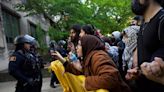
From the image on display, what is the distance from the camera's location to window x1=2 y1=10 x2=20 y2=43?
24.8m

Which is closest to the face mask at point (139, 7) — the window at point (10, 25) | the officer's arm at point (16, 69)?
the officer's arm at point (16, 69)

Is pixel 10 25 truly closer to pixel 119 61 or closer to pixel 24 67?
pixel 24 67

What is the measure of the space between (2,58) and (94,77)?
1904 centimetres

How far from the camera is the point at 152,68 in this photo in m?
2.06

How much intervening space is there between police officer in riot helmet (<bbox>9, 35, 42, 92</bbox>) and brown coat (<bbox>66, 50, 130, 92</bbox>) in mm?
2699

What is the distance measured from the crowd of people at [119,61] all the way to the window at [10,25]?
58.2 ft

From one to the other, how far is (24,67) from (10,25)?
19591mm

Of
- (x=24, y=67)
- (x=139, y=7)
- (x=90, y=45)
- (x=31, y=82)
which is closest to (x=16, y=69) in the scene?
(x=24, y=67)

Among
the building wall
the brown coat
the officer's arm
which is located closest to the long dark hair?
the brown coat

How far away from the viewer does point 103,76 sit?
Answer: 3.96 m

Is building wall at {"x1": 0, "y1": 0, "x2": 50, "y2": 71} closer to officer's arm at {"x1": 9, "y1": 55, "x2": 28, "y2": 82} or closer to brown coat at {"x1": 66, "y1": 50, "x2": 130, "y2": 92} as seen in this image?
officer's arm at {"x1": 9, "y1": 55, "x2": 28, "y2": 82}

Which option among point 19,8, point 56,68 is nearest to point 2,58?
point 19,8

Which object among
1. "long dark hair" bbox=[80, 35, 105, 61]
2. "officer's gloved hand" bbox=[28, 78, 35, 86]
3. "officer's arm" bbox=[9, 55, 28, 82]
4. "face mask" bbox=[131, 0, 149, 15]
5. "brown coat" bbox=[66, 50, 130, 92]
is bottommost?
"officer's gloved hand" bbox=[28, 78, 35, 86]

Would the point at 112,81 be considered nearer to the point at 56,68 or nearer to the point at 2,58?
the point at 56,68
